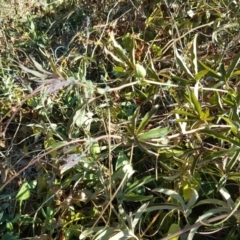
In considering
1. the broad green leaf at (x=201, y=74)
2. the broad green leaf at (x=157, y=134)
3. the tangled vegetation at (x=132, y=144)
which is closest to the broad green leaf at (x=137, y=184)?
the tangled vegetation at (x=132, y=144)

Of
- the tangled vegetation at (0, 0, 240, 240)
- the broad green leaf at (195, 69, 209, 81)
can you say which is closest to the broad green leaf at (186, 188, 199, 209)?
the tangled vegetation at (0, 0, 240, 240)

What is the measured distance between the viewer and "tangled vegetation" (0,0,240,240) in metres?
1.00

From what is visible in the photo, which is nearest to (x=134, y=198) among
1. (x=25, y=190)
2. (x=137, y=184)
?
(x=137, y=184)

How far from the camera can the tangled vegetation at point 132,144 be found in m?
1.00

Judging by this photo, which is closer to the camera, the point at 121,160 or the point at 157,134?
the point at 157,134

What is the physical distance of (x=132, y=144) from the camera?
3.41 feet

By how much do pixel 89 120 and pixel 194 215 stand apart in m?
0.31

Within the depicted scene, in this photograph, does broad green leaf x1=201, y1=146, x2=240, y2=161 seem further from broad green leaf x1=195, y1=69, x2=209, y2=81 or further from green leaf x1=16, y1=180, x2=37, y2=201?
green leaf x1=16, y1=180, x2=37, y2=201

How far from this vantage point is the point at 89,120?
112cm

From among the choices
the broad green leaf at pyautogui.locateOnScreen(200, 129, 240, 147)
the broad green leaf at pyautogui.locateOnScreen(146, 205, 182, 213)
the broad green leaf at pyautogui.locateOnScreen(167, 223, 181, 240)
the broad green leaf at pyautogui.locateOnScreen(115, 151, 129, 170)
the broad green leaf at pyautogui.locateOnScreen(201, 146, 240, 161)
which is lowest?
the broad green leaf at pyautogui.locateOnScreen(167, 223, 181, 240)

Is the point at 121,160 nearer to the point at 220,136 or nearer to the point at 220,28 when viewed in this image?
the point at 220,136

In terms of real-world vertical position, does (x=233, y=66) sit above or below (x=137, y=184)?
above

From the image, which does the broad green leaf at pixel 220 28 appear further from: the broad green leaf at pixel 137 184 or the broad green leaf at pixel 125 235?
the broad green leaf at pixel 125 235

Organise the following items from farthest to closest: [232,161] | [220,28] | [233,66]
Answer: [220,28] → [233,66] → [232,161]
